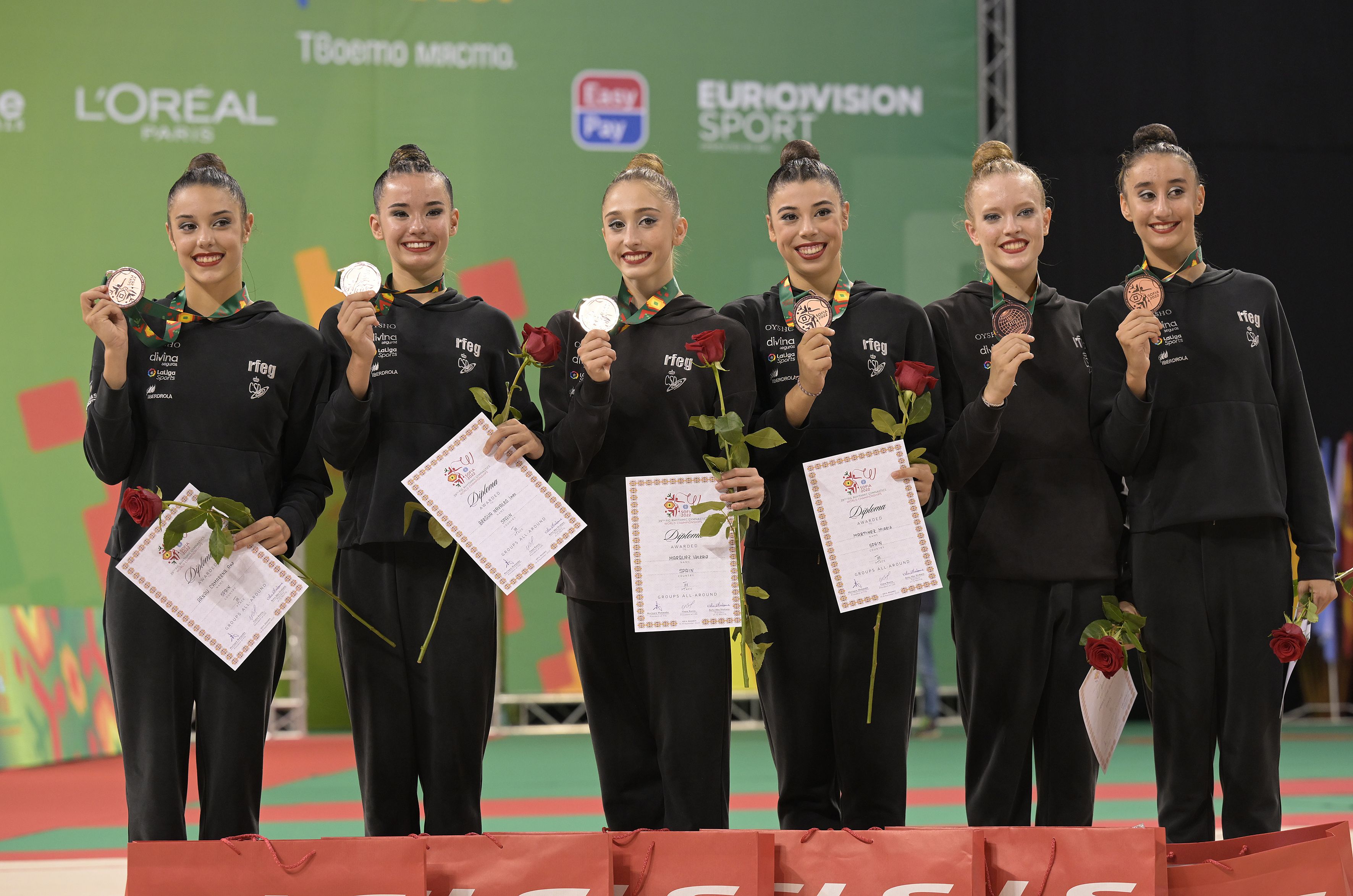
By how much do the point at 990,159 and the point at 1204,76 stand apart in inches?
247

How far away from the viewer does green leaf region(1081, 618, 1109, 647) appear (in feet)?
9.59

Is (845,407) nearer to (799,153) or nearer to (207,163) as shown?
(799,153)

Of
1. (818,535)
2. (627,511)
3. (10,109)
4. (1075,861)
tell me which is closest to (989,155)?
(818,535)

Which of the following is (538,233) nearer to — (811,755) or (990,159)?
(990,159)

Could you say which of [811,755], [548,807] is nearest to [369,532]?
[811,755]

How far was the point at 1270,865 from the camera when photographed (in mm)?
2521

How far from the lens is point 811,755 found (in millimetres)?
3078

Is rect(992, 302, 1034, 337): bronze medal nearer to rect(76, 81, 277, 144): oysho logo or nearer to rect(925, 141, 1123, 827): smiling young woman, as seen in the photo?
rect(925, 141, 1123, 827): smiling young woman

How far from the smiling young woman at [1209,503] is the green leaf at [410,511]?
1.73 m

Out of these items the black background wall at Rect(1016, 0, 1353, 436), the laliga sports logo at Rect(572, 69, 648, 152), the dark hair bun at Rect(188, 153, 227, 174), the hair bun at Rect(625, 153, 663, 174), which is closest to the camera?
the dark hair bun at Rect(188, 153, 227, 174)

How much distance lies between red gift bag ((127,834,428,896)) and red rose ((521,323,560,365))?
1087mm

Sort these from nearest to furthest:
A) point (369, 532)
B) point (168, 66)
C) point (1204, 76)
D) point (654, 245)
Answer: point (369, 532) < point (654, 245) < point (168, 66) < point (1204, 76)

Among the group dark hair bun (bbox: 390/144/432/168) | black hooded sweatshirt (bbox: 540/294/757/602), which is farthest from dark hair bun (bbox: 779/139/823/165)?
dark hair bun (bbox: 390/144/432/168)

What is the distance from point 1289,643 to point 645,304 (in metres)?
1.76
